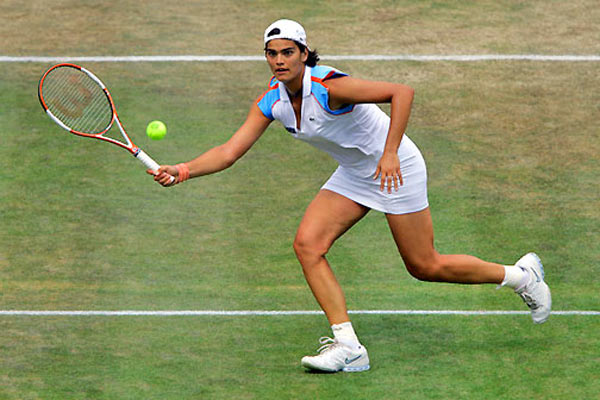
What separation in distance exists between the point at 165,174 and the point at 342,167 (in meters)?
1.13

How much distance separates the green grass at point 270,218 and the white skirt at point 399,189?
35.7 inches

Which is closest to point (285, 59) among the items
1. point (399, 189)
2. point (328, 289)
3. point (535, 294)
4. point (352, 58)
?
point (399, 189)

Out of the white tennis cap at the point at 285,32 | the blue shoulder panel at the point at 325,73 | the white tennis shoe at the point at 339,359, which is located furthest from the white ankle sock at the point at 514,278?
the white tennis cap at the point at 285,32

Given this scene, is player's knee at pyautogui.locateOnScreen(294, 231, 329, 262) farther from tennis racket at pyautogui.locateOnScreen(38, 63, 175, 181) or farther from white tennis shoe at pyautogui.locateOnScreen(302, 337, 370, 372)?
tennis racket at pyautogui.locateOnScreen(38, 63, 175, 181)

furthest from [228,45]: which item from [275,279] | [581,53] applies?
[275,279]

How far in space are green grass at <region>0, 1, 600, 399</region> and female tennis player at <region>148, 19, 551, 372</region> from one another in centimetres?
44

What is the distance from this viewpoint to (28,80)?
12.3 metres

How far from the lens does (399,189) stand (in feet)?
23.3

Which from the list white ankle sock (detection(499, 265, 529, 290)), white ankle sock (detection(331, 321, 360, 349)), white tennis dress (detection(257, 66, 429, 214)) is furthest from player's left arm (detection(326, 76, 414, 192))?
white ankle sock (detection(499, 265, 529, 290))

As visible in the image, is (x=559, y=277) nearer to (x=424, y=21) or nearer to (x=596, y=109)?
(x=596, y=109)

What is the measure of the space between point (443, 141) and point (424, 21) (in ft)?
8.52

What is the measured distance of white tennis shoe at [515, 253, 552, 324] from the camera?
7.52 meters

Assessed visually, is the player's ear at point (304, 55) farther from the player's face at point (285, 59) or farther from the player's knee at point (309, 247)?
the player's knee at point (309, 247)

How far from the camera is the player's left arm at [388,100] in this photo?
6695 millimetres
